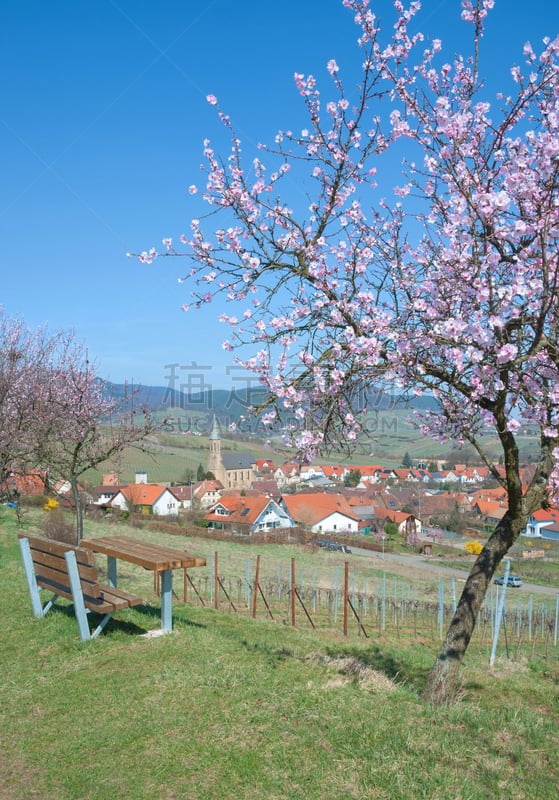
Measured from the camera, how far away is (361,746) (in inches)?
155

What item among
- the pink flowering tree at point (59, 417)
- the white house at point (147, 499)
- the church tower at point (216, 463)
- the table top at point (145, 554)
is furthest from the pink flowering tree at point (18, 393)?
the church tower at point (216, 463)

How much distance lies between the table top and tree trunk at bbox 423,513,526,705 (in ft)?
8.18

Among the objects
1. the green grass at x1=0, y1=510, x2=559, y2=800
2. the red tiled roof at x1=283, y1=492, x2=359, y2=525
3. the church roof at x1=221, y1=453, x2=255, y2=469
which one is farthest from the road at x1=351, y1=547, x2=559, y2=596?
the church roof at x1=221, y1=453, x2=255, y2=469

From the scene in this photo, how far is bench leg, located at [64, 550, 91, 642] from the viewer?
20.4 feet

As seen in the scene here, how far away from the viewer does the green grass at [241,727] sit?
11.8ft

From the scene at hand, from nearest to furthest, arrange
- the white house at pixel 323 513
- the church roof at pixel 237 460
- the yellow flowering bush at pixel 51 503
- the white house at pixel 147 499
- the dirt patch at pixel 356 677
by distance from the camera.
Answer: the dirt patch at pixel 356 677 < the yellow flowering bush at pixel 51 503 < the white house at pixel 147 499 < the white house at pixel 323 513 < the church roof at pixel 237 460

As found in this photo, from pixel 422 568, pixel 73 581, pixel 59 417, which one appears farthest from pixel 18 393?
pixel 422 568

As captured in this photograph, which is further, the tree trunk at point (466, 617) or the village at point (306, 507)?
the village at point (306, 507)

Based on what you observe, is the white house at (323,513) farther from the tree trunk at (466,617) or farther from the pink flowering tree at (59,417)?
the tree trunk at (466,617)

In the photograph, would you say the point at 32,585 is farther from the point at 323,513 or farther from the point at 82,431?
the point at 323,513

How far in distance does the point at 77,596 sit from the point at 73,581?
0.55 ft

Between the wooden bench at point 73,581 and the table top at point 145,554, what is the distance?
1.34ft

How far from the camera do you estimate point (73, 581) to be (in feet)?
20.7

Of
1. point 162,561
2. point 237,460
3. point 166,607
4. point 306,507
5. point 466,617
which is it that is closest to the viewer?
point 466,617
